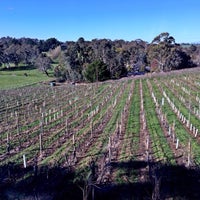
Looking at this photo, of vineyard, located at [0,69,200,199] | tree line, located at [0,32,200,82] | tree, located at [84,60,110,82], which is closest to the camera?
vineyard, located at [0,69,200,199]

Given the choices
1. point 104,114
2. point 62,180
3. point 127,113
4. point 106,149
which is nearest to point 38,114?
point 104,114

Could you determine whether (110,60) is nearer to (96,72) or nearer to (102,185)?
(96,72)

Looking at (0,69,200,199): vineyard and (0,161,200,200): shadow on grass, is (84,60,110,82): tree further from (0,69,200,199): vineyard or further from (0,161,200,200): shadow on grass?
(0,161,200,200): shadow on grass

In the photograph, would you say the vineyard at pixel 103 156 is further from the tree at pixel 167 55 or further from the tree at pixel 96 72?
the tree at pixel 167 55

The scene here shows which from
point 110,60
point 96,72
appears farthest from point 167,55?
point 96,72

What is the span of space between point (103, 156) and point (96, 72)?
4669 centimetres

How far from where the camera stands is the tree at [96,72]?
61.3m

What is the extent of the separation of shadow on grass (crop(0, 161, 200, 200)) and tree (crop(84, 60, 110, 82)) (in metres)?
47.3

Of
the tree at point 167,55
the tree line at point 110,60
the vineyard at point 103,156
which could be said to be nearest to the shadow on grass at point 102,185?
the vineyard at point 103,156

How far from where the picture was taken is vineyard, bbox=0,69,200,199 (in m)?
12.0

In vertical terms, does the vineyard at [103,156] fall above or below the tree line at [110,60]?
below

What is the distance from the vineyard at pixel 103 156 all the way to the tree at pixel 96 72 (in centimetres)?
3391

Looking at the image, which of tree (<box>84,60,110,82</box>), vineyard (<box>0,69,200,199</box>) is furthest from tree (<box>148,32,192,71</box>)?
vineyard (<box>0,69,200,199</box>)

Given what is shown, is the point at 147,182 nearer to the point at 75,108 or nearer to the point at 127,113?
the point at 127,113
